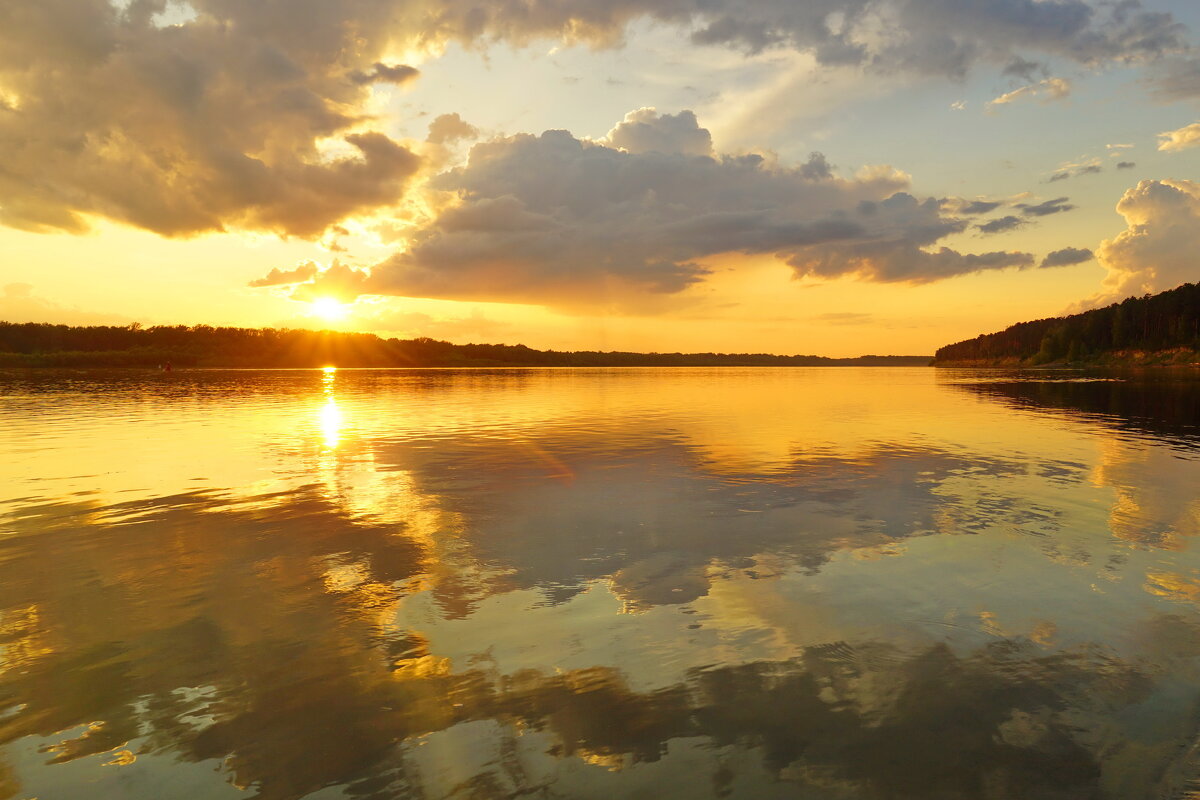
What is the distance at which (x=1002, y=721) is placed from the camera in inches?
284

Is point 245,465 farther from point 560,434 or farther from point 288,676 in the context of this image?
point 288,676

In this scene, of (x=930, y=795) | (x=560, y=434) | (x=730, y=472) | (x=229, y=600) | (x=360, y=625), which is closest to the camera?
(x=930, y=795)

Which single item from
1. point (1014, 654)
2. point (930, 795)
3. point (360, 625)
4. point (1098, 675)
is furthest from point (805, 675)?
point (360, 625)

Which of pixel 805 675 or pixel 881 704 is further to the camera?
pixel 805 675

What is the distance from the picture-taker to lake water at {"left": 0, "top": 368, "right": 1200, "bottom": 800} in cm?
646

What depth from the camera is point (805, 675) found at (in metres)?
8.33

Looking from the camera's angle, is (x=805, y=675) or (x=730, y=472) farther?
(x=730, y=472)

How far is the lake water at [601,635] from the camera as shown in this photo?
21.2ft

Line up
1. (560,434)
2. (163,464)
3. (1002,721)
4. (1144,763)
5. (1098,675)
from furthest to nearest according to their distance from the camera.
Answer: (560,434), (163,464), (1098,675), (1002,721), (1144,763)

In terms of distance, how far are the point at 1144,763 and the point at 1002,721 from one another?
122 cm

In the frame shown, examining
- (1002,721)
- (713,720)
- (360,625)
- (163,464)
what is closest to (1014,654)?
(1002,721)

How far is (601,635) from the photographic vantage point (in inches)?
376

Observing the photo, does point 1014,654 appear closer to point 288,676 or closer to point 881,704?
point 881,704

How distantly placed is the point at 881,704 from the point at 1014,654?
8.91 ft
